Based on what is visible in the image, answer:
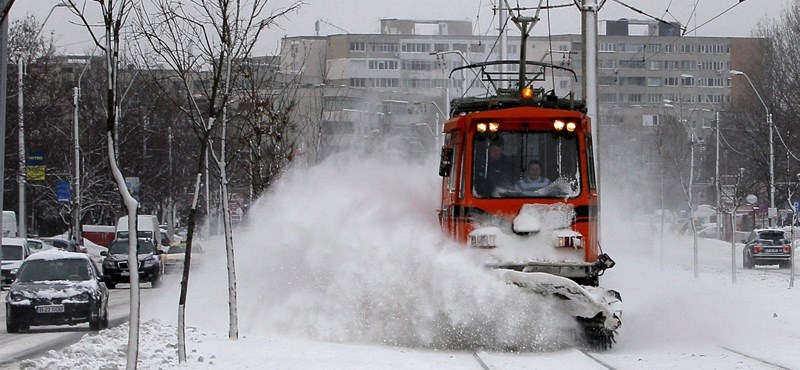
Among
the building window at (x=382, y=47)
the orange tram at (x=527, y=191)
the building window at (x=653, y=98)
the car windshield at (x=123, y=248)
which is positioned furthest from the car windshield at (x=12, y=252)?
the building window at (x=653, y=98)

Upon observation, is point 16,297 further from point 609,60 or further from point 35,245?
point 609,60

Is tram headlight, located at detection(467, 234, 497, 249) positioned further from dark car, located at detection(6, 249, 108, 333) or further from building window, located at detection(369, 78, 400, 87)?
building window, located at detection(369, 78, 400, 87)

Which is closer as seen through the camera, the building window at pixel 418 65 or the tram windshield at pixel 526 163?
the tram windshield at pixel 526 163

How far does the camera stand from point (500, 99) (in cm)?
1856

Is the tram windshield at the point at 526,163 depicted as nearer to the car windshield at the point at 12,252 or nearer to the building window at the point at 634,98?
the car windshield at the point at 12,252

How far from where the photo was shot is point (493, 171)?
1797 centimetres

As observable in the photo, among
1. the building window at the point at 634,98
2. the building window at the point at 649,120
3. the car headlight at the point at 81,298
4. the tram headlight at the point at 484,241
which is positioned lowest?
the car headlight at the point at 81,298

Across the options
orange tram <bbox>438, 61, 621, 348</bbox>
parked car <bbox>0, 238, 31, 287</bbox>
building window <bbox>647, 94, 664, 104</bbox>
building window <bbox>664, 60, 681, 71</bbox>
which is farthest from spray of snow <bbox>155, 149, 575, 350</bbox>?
building window <bbox>664, 60, 681, 71</bbox>

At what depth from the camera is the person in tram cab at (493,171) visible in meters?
17.9

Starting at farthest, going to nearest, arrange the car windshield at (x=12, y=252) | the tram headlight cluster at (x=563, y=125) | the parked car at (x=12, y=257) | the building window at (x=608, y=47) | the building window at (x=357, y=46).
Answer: the building window at (x=357, y=46), the building window at (x=608, y=47), the car windshield at (x=12, y=252), the parked car at (x=12, y=257), the tram headlight cluster at (x=563, y=125)

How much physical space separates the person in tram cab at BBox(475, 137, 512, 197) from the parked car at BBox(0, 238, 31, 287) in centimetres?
2820

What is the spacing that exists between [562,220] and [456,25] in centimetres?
13875

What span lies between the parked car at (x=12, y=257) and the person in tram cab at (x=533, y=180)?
28476mm

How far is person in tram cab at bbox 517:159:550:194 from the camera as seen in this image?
1786 cm
